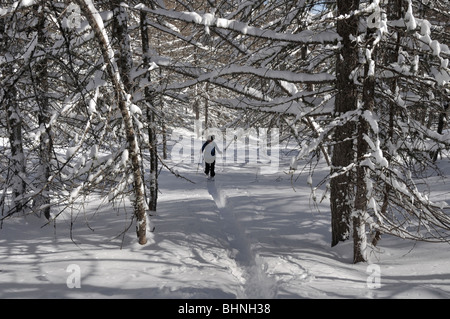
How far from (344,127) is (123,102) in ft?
12.2

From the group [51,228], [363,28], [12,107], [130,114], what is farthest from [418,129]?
[12,107]

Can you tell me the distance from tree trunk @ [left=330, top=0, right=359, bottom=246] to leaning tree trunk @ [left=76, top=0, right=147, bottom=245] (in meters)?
3.39

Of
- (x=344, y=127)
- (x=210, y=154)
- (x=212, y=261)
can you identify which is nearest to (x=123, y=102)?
(x=212, y=261)

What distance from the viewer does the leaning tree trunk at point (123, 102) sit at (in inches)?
184

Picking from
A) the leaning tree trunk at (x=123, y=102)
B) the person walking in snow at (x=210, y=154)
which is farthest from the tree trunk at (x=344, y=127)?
→ the person walking in snow at (x=210, y=154)

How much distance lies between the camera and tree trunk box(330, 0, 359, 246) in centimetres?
534

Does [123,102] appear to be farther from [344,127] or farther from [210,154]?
[210,154]

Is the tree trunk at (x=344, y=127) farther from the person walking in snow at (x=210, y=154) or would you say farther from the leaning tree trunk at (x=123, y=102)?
the person walking in snow at (x=210, y=154)

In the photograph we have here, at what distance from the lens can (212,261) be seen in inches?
231

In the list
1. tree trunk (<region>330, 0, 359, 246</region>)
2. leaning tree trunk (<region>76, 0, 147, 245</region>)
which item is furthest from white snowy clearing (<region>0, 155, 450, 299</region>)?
leaning tree trunk (<region>76, 0, 147, 245</region>)

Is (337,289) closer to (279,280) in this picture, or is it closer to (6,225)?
(279,280)

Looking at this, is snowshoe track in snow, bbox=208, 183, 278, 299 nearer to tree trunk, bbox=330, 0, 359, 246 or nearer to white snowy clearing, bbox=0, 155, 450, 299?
white snowy clearing, bbox=0, 155, 450, 299

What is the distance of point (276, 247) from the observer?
6477 mm

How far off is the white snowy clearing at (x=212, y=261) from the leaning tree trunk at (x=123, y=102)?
68 centimetres
